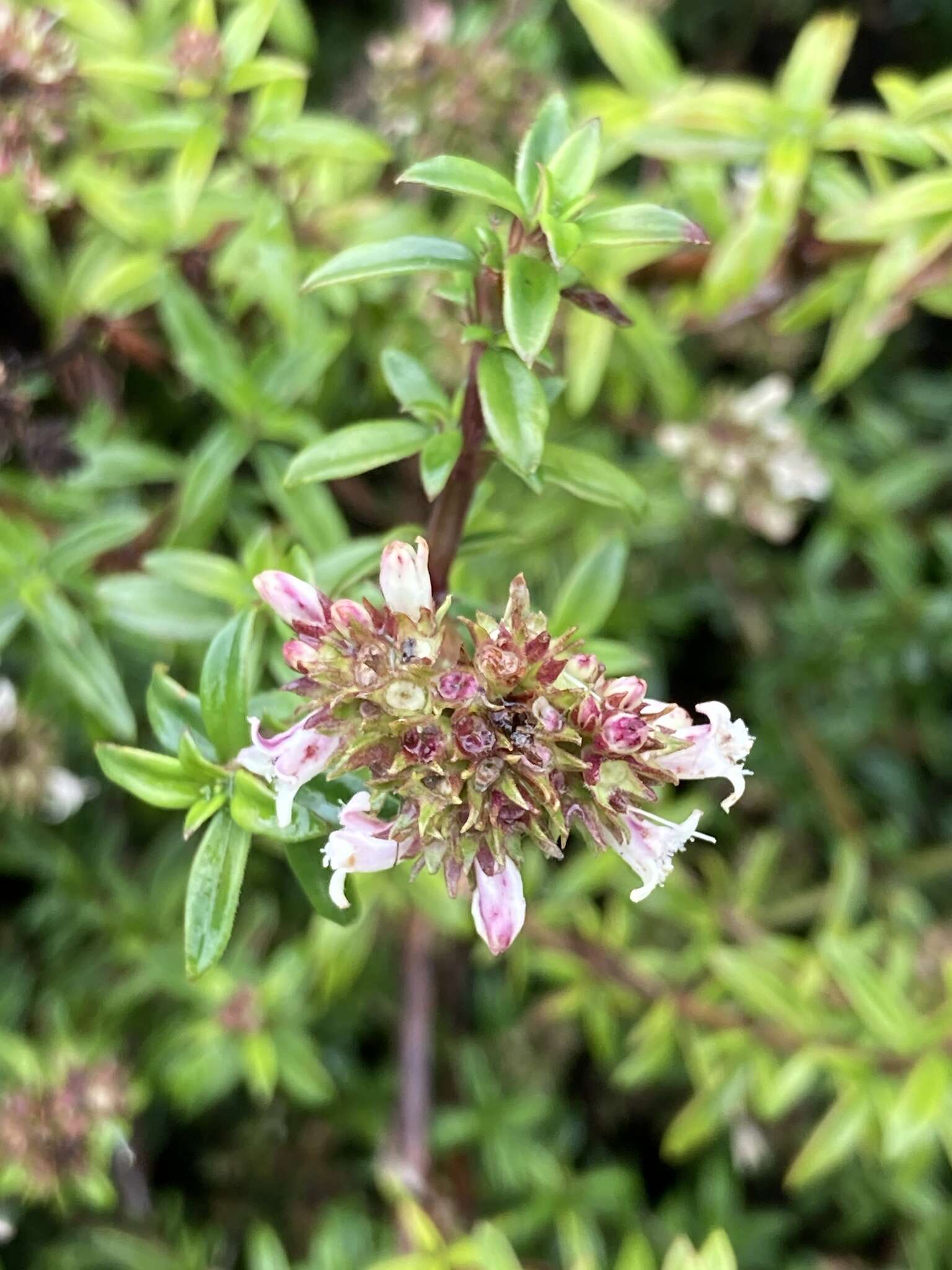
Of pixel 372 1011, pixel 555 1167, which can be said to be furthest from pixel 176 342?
pixel 555 1167

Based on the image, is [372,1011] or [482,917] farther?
[372,1011]

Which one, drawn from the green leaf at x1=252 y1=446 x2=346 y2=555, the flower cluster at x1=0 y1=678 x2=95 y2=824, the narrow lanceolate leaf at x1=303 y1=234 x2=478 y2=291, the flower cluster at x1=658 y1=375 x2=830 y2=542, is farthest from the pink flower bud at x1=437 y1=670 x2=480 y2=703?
the flower cluster at x1=658 y1=375 x2=830 y2=542

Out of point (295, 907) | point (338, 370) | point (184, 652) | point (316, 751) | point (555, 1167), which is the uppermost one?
point (316, 751)

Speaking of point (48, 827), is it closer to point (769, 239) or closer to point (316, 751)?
point (316, 751)

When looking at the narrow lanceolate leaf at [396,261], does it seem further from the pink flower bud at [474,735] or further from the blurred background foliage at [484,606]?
the pink flower bud at [474,735]

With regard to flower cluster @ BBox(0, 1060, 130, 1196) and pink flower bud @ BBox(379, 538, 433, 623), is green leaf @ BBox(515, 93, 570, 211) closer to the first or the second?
pink flower bud @ BBox(379, 538, 433, 623)

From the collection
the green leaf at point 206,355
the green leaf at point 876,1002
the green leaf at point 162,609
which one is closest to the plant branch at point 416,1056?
the green leaf at point 876,1002
